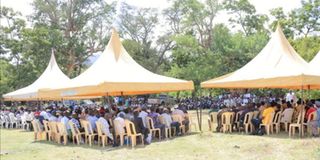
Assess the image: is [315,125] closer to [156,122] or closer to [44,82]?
[156,122]

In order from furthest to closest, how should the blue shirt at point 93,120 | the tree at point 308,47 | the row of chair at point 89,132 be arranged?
the tree at point 308,47, the blue shirt at point 93,120, the row of chair at point 89,132

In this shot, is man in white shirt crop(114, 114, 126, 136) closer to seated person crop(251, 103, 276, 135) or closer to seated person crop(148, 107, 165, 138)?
seated person crop(148, 107, 165, 138)

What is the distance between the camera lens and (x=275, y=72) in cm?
1394

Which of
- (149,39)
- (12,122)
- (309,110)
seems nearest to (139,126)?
(309,110)

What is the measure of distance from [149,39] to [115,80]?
35.7 meters

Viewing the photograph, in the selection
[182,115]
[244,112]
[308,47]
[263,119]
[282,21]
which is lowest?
[263,119]

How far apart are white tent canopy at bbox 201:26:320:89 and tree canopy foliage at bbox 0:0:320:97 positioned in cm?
1268

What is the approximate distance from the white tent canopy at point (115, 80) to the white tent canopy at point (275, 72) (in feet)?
5.72

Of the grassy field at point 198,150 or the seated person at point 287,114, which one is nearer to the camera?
the grassy field at point 198,150

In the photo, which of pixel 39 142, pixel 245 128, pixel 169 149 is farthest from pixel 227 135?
pixel 39 142

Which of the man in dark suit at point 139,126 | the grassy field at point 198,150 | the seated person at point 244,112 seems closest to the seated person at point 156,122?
the grassy field at point 198,150

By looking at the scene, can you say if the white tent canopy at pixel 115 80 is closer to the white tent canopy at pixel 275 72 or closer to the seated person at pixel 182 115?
the seated person at pixel 182 115

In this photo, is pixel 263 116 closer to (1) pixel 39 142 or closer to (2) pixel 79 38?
(1) pixel 39 142

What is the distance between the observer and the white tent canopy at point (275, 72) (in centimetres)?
1284
